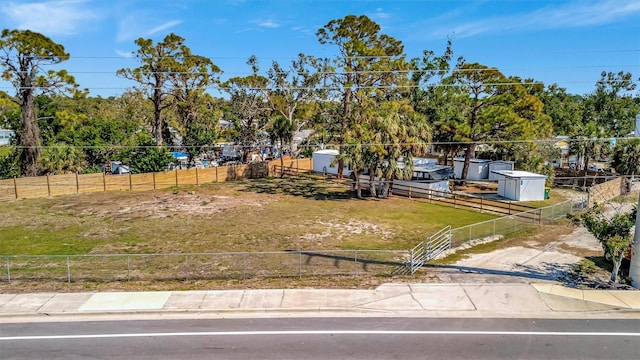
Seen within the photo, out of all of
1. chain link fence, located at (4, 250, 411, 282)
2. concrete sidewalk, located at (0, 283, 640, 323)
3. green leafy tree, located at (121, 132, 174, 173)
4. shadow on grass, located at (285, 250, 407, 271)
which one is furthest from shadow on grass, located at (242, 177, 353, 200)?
concrete sidewalk, located at (0, 283, 640, 323)

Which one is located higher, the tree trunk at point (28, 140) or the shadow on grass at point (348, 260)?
the tree trunk at point (28, 140)

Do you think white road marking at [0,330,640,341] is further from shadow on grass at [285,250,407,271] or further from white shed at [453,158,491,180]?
white shed at [453,158,491,180]

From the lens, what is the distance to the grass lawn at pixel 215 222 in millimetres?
23750

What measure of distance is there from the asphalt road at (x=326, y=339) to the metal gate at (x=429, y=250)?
5.35 metres

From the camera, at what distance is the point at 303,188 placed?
4297 centimetres

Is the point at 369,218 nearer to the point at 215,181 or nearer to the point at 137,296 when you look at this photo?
the point at 137,296

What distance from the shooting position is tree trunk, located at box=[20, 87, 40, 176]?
41500 mm

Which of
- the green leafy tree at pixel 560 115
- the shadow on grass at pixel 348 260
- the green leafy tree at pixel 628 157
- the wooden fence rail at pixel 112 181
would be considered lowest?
the shadow on grass at pixel 348 260

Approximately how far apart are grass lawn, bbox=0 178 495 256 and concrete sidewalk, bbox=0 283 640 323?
6725 millimetres

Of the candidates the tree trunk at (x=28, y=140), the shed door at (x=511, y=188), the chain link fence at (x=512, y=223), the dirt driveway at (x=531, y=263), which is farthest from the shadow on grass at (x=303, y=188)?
the tree trunk at (x=28, y=140)

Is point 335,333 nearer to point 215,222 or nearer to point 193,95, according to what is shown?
point 215,222

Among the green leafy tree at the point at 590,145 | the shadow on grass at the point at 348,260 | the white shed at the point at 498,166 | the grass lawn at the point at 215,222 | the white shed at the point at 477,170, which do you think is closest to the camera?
the shadow on grass at the point at 348,260

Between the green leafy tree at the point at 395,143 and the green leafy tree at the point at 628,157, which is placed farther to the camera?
the green leafy tree at the point at 628,157

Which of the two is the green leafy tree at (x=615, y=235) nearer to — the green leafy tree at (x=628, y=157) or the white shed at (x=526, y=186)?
the white shed at (x=526, y=186)
